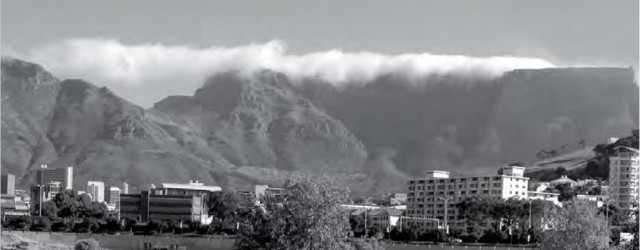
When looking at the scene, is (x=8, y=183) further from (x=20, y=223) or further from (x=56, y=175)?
(x=20, y=223)

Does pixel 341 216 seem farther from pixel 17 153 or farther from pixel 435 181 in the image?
pixel 17 153

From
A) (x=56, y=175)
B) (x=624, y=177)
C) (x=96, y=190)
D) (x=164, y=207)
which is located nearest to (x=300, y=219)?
(x=164, y=207)

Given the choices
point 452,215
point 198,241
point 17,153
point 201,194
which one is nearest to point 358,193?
point 17,153

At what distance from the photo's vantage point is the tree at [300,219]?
21.2m

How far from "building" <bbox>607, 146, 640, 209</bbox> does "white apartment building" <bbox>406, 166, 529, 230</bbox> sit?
10.1m

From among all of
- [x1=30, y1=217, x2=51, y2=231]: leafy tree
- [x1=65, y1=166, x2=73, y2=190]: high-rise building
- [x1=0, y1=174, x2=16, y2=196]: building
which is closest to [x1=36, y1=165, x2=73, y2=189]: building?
[x1=65, y1=166, x2=73, y2=190]: high-rise building

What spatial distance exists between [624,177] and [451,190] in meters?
21.2

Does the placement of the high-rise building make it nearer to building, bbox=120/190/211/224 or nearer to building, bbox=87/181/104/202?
building, bbox=87/181/104/202

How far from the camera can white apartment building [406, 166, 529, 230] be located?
111 metres

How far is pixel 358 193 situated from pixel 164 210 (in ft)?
243

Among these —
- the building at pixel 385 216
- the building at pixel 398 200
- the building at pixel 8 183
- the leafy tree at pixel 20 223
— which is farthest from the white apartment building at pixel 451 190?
the building at pixel 8 183

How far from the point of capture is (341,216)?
2178 centimetres

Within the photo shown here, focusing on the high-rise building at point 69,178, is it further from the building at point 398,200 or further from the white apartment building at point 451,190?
the white apartment building at point 451,190

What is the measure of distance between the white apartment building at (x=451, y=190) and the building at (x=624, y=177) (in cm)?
1013
